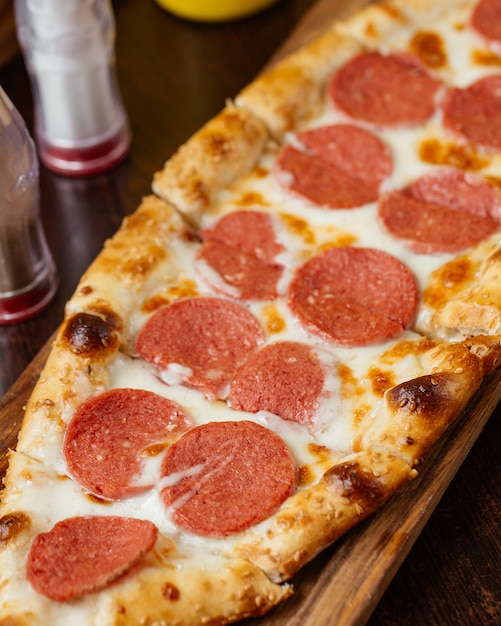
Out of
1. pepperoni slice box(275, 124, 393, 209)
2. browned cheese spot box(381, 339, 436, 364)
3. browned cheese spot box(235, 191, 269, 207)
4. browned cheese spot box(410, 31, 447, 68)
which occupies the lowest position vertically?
browned cheese spot box(235, 191, 269, 207)

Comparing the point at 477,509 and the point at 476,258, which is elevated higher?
the point at 476,258

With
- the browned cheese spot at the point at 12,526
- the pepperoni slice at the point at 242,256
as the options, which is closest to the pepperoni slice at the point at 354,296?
the pepperoni slice at the point at 242,256

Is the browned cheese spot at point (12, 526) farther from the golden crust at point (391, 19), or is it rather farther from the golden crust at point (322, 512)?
the golden crust at point (391, 19)

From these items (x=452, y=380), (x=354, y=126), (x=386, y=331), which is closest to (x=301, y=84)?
(x=354, y=126)

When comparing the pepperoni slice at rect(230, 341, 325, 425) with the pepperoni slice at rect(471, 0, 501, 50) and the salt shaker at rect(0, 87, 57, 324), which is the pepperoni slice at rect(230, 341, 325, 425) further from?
the pepperoni slice at rect(471, 0, 501, 50)

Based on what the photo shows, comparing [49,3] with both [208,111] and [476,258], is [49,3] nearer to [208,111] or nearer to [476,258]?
[208,111]

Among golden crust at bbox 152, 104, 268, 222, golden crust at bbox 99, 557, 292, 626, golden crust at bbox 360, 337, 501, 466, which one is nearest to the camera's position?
golden crust at bbox 99, 557, 292, 626

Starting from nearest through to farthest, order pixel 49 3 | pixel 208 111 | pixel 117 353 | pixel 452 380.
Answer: pixel 452 380
pixel 117 353
pixel 49 3
pixel 208 111

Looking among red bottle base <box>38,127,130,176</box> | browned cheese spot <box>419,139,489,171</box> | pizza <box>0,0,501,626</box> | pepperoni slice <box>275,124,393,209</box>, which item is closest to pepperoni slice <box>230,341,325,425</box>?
pizza <box>0,0,501,626</box>
